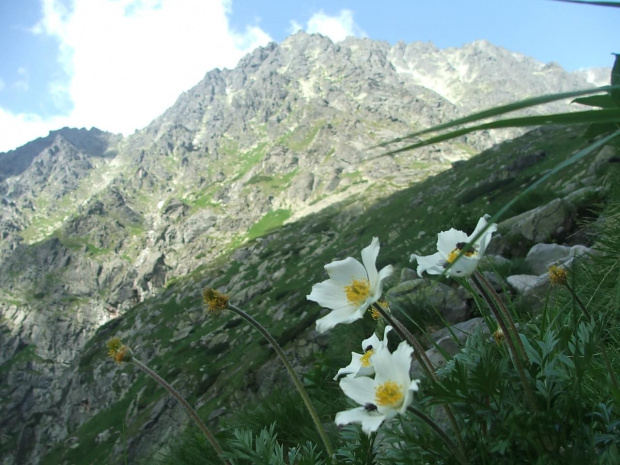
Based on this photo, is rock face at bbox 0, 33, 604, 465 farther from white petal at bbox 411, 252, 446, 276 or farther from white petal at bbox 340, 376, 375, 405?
white petal at bbox 340, 376, 375, 405

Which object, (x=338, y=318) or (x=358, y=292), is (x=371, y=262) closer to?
(x=358, y=292)

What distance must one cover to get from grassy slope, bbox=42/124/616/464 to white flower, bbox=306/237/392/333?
1672cm

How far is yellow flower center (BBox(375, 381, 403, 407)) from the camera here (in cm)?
138

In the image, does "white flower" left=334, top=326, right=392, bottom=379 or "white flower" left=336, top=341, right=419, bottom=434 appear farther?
"white flower" left=334, top=326, right=392, bottom=379

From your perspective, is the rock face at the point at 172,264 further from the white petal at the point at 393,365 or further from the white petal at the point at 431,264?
the white petal at the point at 393,365

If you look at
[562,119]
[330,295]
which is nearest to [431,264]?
[330,295]

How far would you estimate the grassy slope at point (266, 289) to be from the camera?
35.1 metres

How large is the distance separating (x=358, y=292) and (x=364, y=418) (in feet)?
1.59

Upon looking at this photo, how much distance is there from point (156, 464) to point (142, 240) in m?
176

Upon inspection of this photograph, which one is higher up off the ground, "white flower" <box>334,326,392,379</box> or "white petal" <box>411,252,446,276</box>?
"white petal" <box>411,252,446,276</box>

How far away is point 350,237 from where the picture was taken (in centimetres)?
6525

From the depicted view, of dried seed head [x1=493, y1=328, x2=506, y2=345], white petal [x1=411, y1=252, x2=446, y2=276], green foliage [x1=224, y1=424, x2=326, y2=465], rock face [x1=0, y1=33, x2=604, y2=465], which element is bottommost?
rock face [x1=0, y1=33, x2=604, y2=465]

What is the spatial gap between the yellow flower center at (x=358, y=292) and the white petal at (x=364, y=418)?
407mm

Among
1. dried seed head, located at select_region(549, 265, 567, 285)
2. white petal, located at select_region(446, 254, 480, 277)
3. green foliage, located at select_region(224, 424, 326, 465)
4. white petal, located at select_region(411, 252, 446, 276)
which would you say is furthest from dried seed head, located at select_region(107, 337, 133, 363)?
dried seed head, located at select_region(549, 265, 567, 285)
